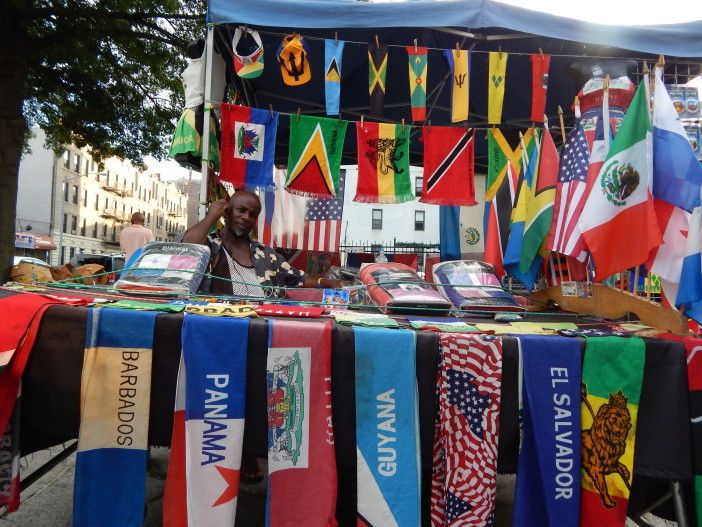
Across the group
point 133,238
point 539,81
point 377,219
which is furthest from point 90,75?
point 377,219

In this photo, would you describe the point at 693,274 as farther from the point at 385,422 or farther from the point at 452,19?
the point at 452,19

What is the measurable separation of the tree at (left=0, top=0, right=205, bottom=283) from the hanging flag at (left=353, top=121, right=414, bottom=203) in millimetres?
5363

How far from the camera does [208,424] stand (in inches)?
62.4

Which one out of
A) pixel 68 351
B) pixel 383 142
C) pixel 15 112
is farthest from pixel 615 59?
pixel 15 112

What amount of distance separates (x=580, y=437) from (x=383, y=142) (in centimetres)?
374

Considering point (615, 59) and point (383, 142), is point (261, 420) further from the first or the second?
point (615, 59)

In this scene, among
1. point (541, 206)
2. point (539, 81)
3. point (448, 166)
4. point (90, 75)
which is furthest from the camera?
point (90, 75)

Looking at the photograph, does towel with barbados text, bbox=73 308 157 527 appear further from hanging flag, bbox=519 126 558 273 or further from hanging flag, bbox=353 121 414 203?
hanging flag, bbox=353 121 414 203

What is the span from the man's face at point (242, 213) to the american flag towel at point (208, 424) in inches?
62.5

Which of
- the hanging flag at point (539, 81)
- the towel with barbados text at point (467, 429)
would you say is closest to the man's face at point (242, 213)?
the towel with barbados text at point (467, 429)

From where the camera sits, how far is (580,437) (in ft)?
5.17

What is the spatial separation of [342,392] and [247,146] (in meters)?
3.50

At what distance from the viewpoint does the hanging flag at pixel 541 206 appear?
9.16 ft

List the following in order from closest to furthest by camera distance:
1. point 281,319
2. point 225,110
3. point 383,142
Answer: point 281,319 → point 225,110 → point 383,142
